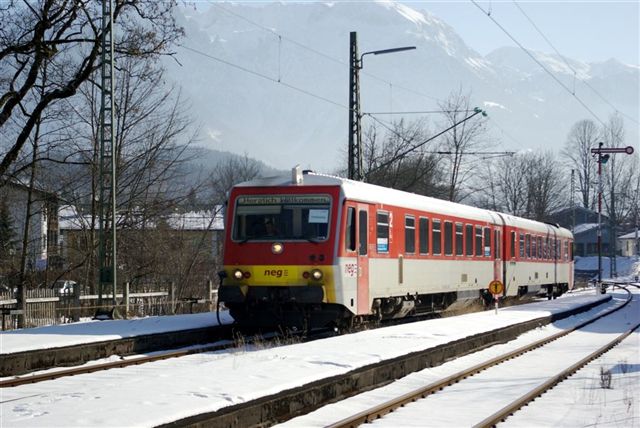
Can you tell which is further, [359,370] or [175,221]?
[175,221]

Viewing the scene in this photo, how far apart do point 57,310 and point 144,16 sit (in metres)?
8.58

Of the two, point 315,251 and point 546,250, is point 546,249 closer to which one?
point 546,250

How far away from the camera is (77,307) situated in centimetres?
2523

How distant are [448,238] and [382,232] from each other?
5.27 metres

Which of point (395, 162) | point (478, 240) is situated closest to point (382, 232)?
point (478, 240)

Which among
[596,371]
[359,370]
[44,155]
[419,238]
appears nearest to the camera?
[359,370]

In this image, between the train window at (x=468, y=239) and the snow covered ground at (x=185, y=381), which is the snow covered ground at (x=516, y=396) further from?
the train window at (x=468, y=239)

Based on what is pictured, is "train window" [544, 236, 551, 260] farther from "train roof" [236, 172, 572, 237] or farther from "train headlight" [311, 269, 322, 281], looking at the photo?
"train headlight" [311, 269, 322, 281]

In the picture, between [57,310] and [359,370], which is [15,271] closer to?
[57,310]

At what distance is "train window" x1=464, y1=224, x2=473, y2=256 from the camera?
26484mm

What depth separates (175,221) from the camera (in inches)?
1630

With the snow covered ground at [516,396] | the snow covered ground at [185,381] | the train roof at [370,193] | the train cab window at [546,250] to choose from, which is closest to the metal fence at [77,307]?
the snow covered ground at [185,381]

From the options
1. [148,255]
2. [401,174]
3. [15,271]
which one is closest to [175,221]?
[148,255]

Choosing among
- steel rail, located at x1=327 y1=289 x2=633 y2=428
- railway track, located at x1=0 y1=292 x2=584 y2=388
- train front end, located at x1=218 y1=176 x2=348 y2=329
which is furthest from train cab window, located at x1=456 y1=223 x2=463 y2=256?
train front end, located at x1=218 y1=176 x2=348 y2=329
